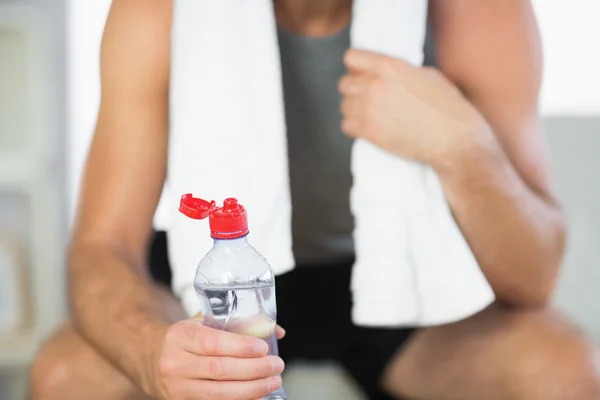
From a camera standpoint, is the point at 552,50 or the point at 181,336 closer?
the point at 181,336

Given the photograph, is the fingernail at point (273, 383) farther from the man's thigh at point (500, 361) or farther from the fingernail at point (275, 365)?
the man's thigh at point (500, 361)

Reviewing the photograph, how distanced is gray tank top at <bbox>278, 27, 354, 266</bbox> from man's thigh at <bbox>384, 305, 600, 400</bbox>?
0.17 m

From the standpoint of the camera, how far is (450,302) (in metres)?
0.90

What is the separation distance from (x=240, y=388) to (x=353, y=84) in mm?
392

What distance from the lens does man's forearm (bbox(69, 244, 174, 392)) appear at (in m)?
0.79

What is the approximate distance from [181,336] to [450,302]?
356 mm

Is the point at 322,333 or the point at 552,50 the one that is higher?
the point at 552,50

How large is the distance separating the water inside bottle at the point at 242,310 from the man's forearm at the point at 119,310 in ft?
0.31

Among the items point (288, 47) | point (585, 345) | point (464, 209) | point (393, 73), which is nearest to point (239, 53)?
point (288, 47)

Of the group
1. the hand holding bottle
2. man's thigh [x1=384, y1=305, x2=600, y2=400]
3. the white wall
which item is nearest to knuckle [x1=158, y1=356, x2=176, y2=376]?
the hand holding bottle

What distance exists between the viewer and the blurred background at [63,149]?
918mm

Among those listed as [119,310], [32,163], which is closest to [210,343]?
[119,310]

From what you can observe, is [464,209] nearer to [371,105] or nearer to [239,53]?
[371,105]

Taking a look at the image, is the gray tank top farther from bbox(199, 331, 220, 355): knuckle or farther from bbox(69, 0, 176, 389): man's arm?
bbox(199, 331, 220, 355): knuckle
